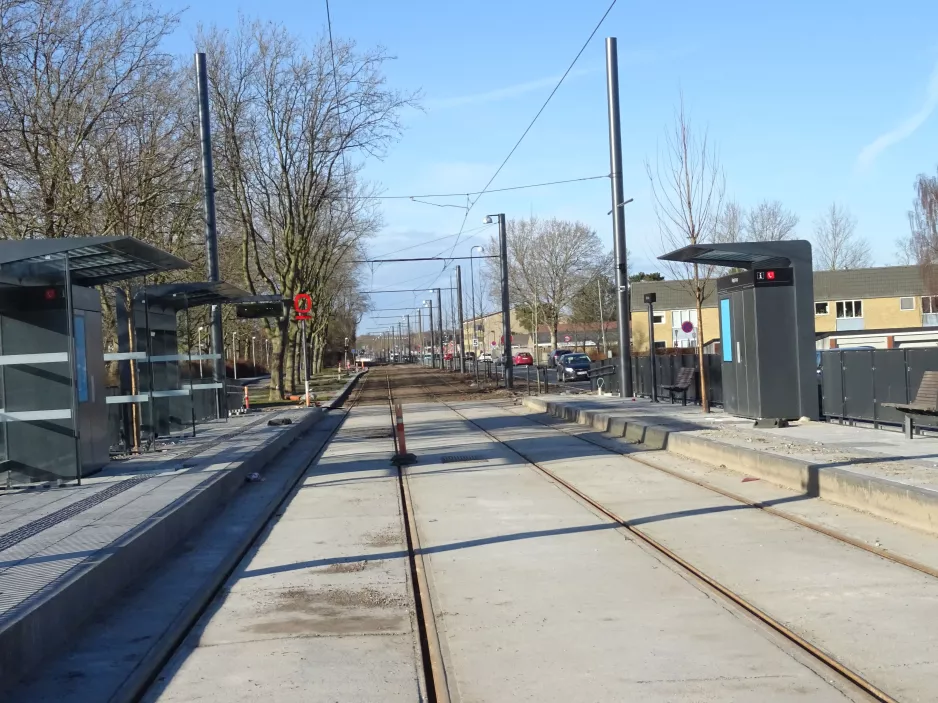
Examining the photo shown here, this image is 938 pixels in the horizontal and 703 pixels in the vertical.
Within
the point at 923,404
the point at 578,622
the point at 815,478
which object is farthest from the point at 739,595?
the point at 923,404

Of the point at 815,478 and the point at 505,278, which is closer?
the point at 815,478

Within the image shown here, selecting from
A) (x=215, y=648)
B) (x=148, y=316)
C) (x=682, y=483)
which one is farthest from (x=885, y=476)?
(x=148, y=316)

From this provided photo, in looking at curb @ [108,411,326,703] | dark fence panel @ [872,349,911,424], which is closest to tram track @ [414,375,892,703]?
curb @ [108,411,326,703]

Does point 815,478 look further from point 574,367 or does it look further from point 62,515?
point 574,367

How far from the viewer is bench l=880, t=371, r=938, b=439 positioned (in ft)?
45.4

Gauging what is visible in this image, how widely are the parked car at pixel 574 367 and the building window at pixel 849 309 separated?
82.6 feet

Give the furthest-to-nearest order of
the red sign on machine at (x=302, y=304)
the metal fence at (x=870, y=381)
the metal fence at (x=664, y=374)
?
1. the red sign on machine at (x=302, y=304)
2. the metal fence at (x=664, y=374)
3. the metal fence at (x=870, y=381)

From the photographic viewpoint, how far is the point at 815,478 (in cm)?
1195

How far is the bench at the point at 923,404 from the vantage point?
45.4 feet

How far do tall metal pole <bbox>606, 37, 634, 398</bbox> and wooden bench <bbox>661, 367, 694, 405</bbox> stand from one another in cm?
328

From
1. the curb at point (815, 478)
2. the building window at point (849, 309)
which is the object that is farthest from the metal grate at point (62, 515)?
the building window at point (849, 309)

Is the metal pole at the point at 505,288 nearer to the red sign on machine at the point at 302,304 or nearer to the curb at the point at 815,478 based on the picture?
the red sign on machine at the point at 302,304

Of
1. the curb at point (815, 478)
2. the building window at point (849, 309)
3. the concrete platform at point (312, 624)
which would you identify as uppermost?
the building window at point (849, 309)

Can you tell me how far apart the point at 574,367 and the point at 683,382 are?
30.0 metres
